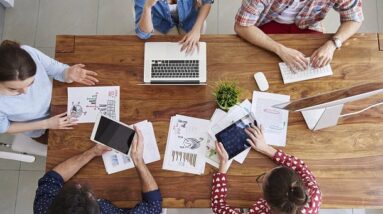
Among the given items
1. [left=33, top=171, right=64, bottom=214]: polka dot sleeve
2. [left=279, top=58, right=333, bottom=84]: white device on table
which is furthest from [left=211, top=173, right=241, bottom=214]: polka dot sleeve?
[left=33, top=171, right=64, bottom=214]: polka dot sleeve

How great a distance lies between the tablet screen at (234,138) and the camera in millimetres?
1624

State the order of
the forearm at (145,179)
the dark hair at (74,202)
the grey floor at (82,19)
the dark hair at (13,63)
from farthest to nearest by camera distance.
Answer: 1. the grey floor at (82,19)
2. the forearm at (145,179)
3. the dark hair at (13,63)
4. the dark hair at (74,202)

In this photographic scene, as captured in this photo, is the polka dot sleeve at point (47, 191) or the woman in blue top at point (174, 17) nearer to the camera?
the polka dot sleeve at point (47, 191)

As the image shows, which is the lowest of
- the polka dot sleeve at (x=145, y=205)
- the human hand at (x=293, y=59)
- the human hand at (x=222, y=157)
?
the polka dot sleeve at (x=145, y=205)

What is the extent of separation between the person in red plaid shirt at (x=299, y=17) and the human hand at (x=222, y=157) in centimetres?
53

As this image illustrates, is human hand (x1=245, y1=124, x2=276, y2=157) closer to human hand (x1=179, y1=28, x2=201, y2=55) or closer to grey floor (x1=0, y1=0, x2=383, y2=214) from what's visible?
human hand (x1=179, y1=28, x2=201, y2=55)

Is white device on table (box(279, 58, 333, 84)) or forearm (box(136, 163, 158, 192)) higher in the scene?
white device on table (box(279, 58, 333, 84))

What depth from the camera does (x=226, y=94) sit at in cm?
162

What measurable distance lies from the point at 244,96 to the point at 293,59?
298 millimetres

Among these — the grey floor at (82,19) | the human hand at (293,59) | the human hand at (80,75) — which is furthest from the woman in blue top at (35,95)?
the grey floor at (82,19)

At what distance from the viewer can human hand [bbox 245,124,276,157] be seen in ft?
5.26

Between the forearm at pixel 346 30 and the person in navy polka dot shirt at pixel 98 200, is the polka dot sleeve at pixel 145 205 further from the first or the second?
the forearm at pixel 346 30

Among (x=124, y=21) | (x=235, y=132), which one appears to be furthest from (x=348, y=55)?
(x=124, y=21)

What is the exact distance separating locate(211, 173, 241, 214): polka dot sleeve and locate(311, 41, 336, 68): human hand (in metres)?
0.71
